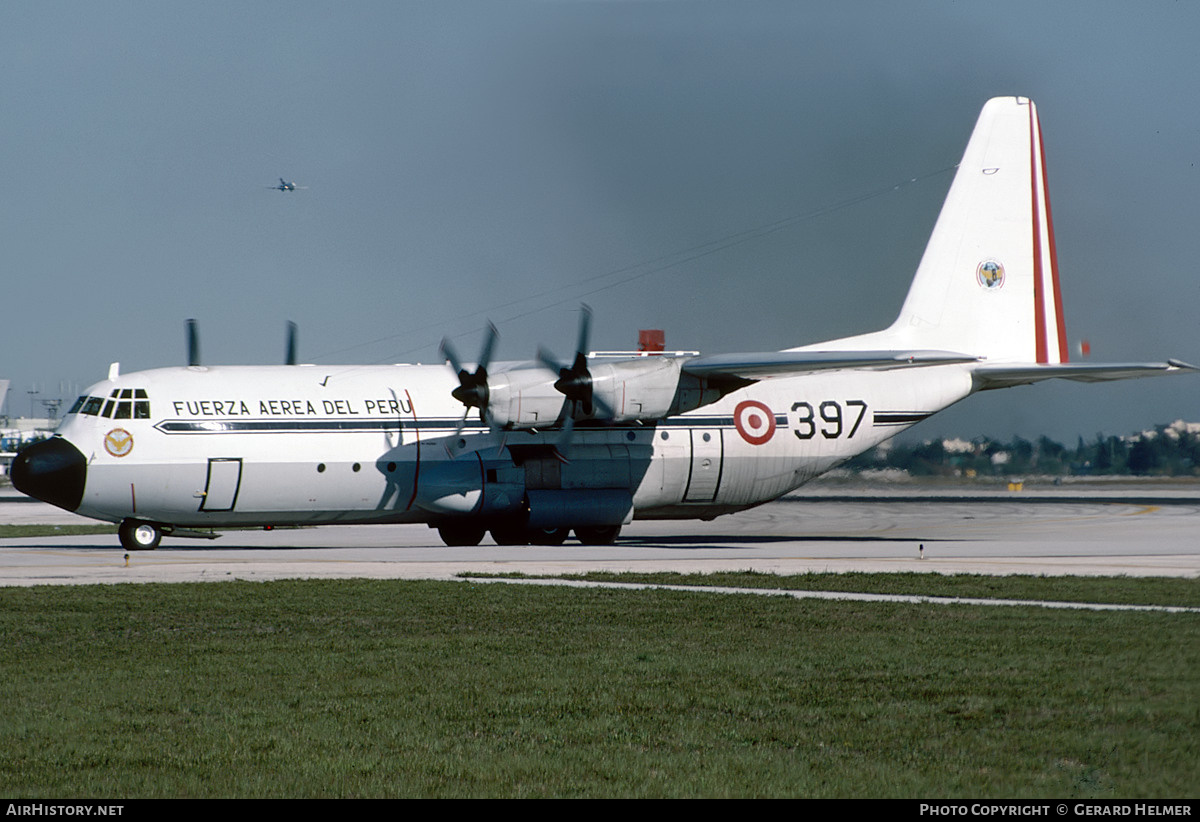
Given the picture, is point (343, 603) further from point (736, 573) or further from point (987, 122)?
point (987, 122)

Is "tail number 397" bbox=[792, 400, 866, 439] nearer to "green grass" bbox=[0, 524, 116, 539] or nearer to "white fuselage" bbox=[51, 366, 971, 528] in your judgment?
"white fuselage" bbox=[51, 366, 971, 528]

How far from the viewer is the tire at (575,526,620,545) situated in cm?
3147

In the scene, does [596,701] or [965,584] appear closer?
[596,701]

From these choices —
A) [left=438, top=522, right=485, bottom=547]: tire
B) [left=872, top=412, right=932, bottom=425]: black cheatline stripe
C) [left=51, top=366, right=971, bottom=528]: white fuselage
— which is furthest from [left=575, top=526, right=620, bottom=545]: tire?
[left=872, top=412, right=932, bottom=425]: black cheatline stripe

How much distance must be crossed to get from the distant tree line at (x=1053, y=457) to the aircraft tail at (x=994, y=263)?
25.9ft

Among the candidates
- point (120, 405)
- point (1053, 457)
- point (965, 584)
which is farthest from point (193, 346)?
point (1053, 457)

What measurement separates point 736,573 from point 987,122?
60.0 feet

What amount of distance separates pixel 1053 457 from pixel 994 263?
72.5 ft

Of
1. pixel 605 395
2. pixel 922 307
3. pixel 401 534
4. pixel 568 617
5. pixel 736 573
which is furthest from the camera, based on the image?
pixel 401 534

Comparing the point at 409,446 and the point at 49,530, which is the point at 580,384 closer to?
the point at 409,446

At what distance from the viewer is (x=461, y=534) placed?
31.2 metres
